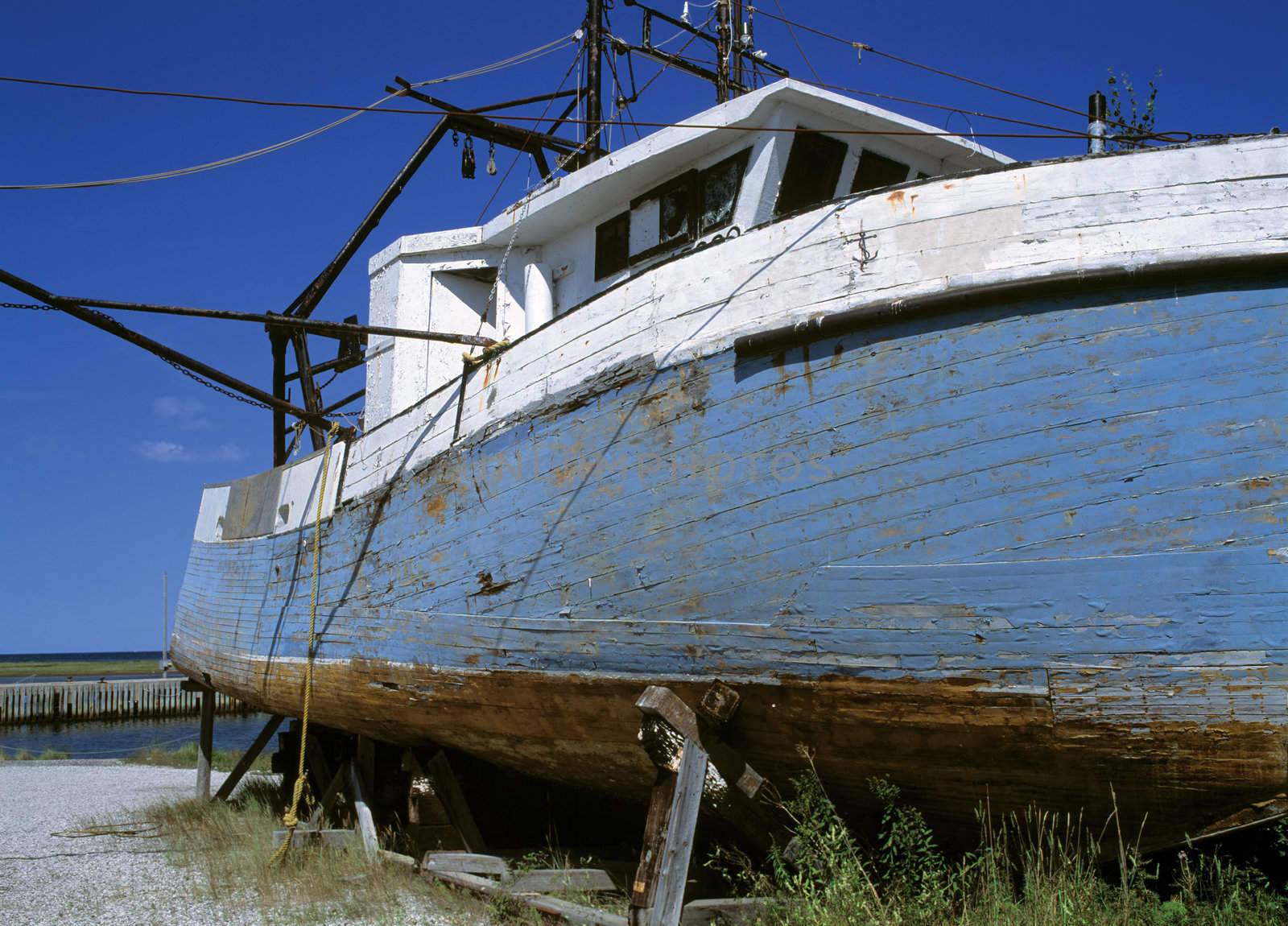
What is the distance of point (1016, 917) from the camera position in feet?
13.0

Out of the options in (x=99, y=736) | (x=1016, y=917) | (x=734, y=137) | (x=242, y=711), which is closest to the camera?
(x=1016, y=917)

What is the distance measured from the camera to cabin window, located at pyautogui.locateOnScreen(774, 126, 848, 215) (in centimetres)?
582

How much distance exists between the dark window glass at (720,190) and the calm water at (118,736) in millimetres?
21529

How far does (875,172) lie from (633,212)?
1574 millimetres

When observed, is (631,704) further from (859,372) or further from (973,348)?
(973,348)

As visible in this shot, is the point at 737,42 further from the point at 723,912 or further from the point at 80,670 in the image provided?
the point at 80,670

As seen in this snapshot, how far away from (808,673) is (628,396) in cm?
159

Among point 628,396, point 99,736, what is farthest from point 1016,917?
point 99,736

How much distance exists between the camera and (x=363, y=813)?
770 centimetres

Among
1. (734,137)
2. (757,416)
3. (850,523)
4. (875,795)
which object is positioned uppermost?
(734,137)

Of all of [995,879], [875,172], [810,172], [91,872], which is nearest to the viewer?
[995,879]

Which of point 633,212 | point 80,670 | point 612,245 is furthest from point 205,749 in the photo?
point 80,670

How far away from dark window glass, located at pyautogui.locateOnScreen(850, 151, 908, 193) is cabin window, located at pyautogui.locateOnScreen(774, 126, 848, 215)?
127 millimetres

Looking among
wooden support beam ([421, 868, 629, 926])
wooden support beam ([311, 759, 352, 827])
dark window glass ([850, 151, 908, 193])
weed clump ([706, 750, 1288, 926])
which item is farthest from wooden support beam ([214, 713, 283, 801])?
dark window glass ([850, 151, 908, 193])
